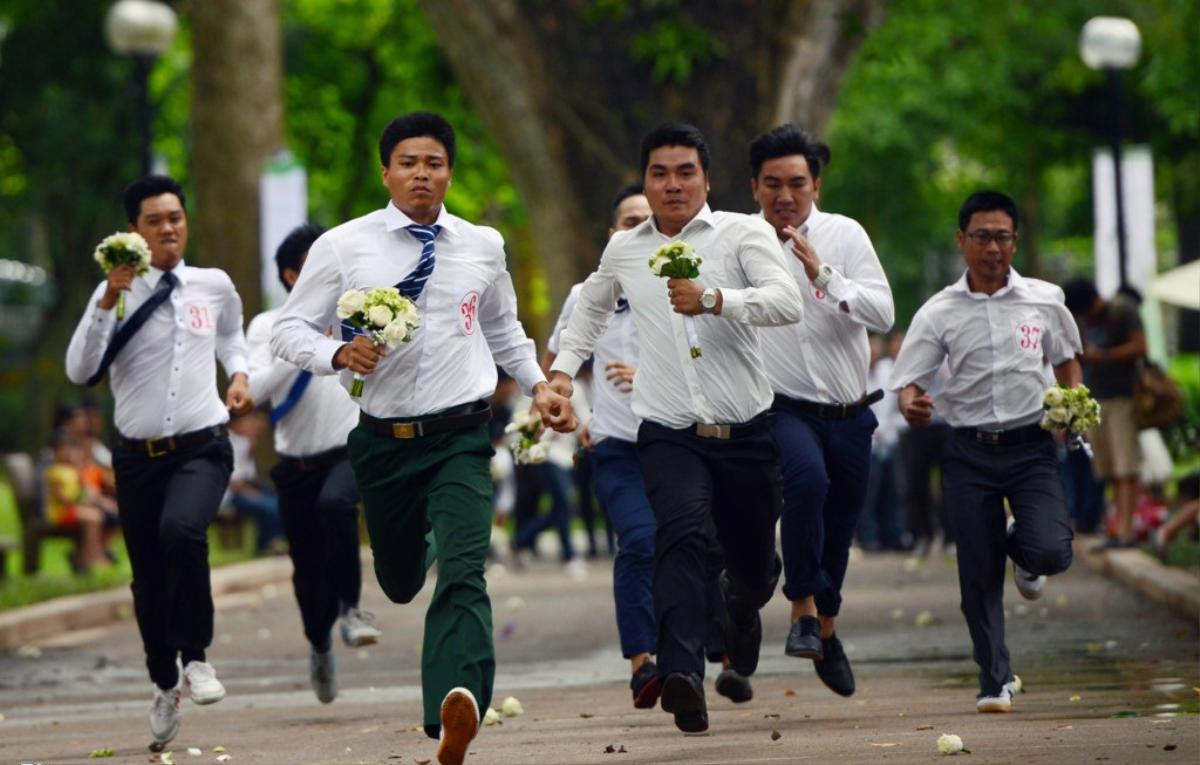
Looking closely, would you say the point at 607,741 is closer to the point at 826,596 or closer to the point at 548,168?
the point at 826,596

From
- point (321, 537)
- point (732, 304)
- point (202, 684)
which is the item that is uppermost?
point (732, 304)

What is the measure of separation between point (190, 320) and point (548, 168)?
12.1 meters

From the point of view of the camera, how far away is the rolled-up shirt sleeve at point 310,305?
8.55m

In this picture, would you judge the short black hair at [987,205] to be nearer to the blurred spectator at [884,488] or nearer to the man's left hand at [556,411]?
the man's left hand at [556,411]

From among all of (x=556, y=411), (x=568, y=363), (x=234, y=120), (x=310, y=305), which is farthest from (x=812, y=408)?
(x=234, y=120)

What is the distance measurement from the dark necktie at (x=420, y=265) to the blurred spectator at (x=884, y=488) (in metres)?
14.4

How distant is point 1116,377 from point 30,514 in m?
9.76

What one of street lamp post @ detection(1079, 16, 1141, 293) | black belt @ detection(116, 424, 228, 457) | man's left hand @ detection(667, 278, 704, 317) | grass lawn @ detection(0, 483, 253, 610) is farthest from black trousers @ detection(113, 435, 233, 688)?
street lamp post @ detection(1079, 16, 1141, 293)

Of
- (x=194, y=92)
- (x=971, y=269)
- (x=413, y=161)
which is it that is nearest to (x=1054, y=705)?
(x=971, y=269)

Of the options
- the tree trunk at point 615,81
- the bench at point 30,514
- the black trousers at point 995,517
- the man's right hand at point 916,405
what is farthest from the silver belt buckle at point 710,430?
the bench at point 30,514

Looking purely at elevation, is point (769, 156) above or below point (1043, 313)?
above

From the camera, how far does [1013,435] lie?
993cm

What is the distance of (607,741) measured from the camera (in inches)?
356

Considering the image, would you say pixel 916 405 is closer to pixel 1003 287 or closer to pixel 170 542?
pixel 1003 287
